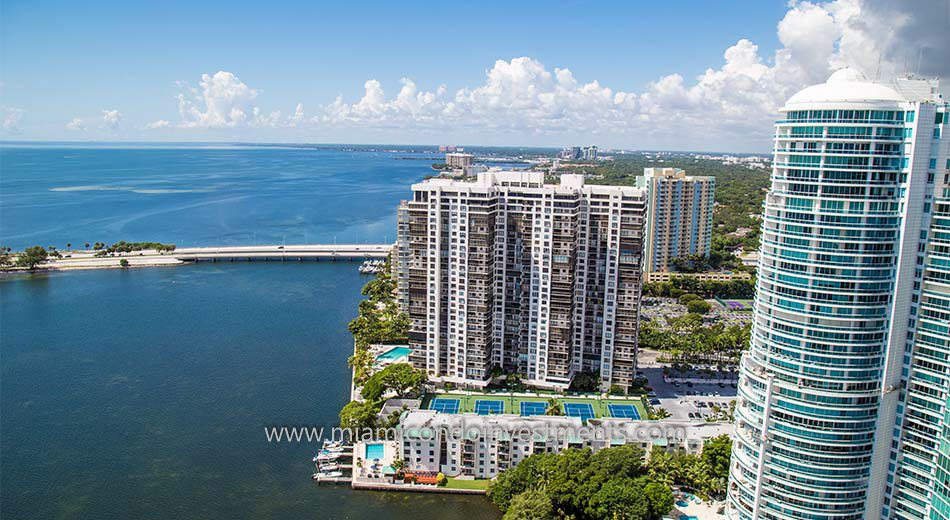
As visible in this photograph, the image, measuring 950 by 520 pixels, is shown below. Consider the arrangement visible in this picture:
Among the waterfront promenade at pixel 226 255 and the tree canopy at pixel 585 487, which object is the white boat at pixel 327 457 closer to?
the tree canopy at pixel 585 487

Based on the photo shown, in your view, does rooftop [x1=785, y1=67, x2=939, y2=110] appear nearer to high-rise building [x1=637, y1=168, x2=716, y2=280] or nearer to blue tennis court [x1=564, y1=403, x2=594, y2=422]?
blue tennis court [x1=564, y1=403, x2=594, y2=422]

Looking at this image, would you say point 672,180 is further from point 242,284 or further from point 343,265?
point 242,284

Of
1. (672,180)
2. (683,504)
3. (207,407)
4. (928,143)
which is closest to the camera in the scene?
(928,143)

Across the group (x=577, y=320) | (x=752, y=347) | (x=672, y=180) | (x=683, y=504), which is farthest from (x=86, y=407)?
(x=672, y=180)

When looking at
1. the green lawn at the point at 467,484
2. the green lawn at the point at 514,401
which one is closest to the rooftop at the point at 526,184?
the green lawn at the point at 514,401

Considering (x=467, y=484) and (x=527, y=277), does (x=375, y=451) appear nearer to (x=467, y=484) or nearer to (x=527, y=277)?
(x=467, y=484)
